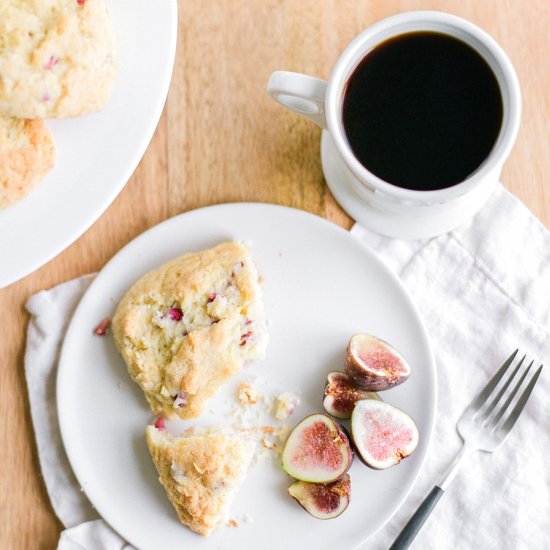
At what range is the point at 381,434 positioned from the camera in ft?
6.79

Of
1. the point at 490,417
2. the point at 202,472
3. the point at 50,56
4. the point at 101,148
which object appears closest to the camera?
the point at 50,56

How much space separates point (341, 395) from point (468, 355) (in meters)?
0.37

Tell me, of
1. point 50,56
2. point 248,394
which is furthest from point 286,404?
point 50,56

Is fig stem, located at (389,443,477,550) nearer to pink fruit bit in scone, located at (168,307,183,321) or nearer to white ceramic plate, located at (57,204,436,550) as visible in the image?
white ceramic plate, located at (57,204,436,550)

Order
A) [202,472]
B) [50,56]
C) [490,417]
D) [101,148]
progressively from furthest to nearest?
[490,417] < [202,472] < [101,148] < [50,56]

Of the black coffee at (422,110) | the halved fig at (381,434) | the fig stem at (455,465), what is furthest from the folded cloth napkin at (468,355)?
the black coffee at (422,110)

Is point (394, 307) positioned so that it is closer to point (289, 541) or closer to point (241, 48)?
point (289, 541)

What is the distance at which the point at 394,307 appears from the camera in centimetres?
217

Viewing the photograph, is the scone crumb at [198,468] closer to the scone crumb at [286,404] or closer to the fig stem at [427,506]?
Result: the scone crumb at [286,404]

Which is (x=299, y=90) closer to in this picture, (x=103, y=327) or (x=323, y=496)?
(x=103, y=327)

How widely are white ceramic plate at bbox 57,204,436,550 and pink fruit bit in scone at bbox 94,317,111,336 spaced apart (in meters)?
0.01

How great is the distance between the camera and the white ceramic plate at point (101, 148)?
1770mm

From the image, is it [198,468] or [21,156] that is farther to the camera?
[198,468]

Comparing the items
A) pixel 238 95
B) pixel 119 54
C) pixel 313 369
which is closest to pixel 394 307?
pixel 313 369
